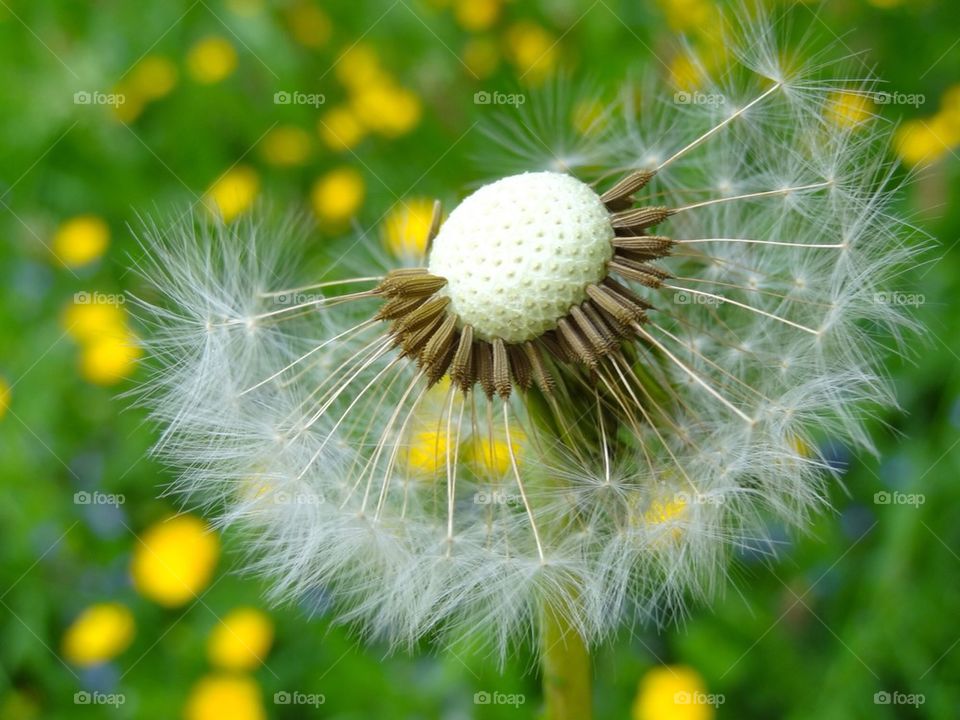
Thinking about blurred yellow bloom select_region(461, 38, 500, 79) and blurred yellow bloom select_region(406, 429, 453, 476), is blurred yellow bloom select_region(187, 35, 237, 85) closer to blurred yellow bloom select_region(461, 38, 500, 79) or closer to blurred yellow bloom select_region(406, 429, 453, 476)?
blurred yellow bloom select_region(461, 38, 500, 79)

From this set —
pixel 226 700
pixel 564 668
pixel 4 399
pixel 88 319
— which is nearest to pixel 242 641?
pixel 226 700

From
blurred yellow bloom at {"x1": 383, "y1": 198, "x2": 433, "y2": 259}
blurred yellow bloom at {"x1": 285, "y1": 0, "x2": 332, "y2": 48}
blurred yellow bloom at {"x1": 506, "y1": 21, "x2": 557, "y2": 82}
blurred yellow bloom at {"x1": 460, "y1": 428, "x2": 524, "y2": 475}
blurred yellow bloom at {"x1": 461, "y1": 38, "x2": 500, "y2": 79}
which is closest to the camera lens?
blurred yellow bloom at {"x1": 460, "y1": 428, "x2": 524, "y2": 475}

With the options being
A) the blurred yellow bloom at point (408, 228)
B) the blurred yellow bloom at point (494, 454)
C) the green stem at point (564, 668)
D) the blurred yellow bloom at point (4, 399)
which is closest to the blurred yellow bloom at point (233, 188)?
the blurred yellow bloom at point (408, 228)

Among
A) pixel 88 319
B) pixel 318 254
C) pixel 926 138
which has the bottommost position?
pixel 88 319

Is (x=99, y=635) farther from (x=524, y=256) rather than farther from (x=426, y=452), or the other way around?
(x=524, y=256)

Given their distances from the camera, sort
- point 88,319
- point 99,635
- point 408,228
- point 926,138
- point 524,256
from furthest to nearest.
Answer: point 88,319 → point 926,138 → point 99,635 → point 408,228 → point 524,256

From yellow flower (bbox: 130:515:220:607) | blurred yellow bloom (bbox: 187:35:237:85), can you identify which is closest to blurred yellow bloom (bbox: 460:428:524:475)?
yellow flower (bbox: 130:515:220:607)

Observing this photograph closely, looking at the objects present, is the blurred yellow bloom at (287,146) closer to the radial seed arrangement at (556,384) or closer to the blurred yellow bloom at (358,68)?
the blurred yellow bloom at (358,68)
